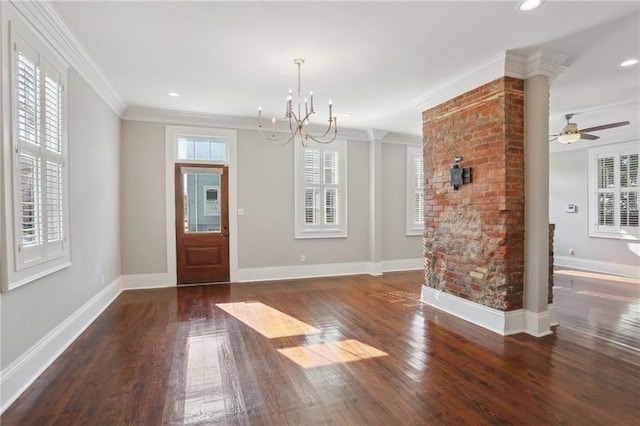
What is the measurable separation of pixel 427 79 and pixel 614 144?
5.16m

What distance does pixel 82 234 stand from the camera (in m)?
3.39

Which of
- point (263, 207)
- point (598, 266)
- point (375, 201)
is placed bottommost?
point (598, 266)

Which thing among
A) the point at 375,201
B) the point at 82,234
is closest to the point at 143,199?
the point at 82,234

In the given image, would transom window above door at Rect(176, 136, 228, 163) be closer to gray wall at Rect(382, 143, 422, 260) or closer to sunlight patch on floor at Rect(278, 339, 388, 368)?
gray wall at Rect(382, 143, 422, 260)

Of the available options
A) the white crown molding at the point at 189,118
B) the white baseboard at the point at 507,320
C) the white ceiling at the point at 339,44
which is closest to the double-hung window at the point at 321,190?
the white crown molding at the point at 189,118

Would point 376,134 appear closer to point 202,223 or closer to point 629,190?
point 202,223

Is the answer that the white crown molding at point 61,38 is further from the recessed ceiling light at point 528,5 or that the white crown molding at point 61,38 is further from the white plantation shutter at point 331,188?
the white plantation shutter at point 331,188

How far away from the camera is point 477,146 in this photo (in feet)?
11.8

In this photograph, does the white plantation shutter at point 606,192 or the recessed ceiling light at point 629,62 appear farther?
the white plantation shutter at point 606,192

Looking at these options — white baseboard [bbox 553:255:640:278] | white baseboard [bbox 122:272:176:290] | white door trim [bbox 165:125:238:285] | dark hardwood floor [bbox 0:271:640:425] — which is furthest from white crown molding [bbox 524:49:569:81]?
white baseboard [bbox 122:272:176:290]

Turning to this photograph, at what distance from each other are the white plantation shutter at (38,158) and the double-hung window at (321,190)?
3686mm

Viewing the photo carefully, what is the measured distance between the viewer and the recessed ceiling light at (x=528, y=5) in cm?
238

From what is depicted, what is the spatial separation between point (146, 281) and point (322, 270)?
3.03 meters

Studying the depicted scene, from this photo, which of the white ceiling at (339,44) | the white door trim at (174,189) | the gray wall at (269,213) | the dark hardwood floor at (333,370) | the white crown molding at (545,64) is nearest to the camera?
the dark hardwood floor at (333,370)
